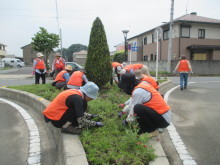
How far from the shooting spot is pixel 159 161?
9.07 feet

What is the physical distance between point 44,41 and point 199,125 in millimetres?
20181

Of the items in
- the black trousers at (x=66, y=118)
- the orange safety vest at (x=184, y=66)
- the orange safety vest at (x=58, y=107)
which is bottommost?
the black trousers at (x=66, y=118)

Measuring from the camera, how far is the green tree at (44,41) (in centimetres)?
2209

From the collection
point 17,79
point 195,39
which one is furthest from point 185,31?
point 17,79

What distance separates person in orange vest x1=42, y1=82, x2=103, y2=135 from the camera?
354 cm

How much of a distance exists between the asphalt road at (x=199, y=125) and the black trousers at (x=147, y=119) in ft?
1.56

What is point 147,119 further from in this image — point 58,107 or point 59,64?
point 59,64

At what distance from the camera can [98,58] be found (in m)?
7.75

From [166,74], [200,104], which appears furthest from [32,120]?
[166,74]

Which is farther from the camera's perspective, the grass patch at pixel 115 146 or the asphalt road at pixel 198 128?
the asphalt road at pixel 198 128

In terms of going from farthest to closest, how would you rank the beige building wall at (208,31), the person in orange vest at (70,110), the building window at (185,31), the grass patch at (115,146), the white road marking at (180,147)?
1. the beige building wall at (208,31)
2. the building window at (185,31)
3. the person in orange vest at (70,110)
4. the white road marking at (180,147)
5. the grass patch at (115,146)

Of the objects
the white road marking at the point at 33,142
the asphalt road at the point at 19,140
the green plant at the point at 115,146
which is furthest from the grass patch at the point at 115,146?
the white road marking at the point at 33,142

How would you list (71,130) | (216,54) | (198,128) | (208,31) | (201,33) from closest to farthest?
(71,130) → (198,128) → (216,54) → (201,33) → (208,31)

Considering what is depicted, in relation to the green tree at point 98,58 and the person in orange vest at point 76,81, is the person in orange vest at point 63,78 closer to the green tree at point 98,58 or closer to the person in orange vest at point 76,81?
the green tree at point 98,58
